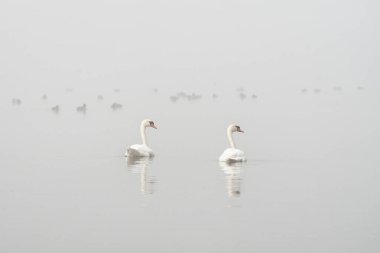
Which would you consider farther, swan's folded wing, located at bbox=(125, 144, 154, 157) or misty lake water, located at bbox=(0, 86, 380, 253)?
swan's folded wing, located at bbox=(125, 144, 154, 157)

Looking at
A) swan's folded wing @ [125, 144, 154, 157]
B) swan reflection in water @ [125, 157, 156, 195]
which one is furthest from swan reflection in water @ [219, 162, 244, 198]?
swan's folded wing @ [125, 144, 154, 157]

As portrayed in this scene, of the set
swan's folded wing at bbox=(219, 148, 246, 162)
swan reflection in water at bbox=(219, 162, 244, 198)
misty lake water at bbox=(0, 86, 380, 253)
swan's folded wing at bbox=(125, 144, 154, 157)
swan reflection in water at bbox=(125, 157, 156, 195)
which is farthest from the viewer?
swan's folded wing at bbox=(125, 144, 154, 157)

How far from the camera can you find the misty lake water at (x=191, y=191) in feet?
63.1

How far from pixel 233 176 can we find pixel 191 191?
3.11m

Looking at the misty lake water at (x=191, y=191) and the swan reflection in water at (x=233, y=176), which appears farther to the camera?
the swan reflection in water at (x=233, y=176)

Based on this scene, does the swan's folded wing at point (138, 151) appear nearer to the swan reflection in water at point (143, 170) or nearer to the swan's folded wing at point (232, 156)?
the swan reflection in water at point (143, 170)

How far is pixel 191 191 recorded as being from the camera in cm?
2491

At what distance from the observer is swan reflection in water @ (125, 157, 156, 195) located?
83.6 feet

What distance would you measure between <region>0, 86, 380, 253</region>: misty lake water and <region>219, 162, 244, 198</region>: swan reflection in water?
1.8 inches

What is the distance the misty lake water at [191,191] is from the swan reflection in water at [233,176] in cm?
5

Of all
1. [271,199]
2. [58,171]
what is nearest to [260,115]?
[58,171]

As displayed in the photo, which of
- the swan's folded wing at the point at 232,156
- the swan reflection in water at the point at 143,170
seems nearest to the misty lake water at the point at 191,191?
the swan reflection in water at the point at 143,170

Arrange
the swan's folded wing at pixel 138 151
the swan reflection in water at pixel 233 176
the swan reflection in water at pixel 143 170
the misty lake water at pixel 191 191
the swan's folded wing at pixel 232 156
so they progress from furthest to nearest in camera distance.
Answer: the swan's folded wing at pixel 138 151
the swan's folded wing at pixel 232 156
the swan reflection in water at pixel 143 170
the swan reflection in water at pixel 233 176
the misty lake water at pixel 191 191

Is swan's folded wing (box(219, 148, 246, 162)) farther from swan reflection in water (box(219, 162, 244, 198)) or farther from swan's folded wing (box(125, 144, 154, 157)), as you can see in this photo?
swan's folded wing (box(125, 144, 154, 157))
